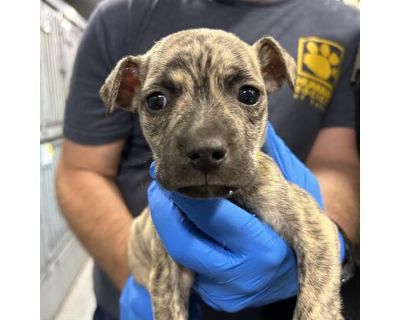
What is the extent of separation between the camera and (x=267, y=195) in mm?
1163

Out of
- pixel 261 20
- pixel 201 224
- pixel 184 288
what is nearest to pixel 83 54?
pixel 261 20

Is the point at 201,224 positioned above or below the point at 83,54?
below

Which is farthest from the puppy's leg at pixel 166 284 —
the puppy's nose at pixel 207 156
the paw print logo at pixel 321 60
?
the paw print logo at pixel 321 60

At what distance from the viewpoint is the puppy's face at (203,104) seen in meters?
0.83

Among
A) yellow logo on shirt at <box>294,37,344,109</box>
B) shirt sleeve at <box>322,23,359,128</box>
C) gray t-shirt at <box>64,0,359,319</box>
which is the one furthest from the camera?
shirt sleeve at <box>322,23,359,128</box>

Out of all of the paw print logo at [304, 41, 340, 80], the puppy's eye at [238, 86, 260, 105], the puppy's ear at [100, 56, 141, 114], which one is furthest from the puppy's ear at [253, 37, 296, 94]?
the puppy's ear at [100, 56, 141, 114]

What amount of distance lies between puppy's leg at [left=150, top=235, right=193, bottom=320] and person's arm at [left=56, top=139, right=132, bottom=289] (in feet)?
1.34

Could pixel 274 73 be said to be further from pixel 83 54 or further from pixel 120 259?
pixel 120 259

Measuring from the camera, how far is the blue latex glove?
1.14 meters

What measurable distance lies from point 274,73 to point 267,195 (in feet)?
1.22

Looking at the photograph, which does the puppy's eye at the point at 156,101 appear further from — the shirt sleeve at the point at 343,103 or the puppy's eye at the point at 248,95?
the shirt sleeve at the point at 343,103

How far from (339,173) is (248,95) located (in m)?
0.76

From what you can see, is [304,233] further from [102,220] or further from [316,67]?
[102,220]

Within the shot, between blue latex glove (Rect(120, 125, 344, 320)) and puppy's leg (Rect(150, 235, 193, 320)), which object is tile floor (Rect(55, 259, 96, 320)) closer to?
puppy's leg (Rect(150, 235, 193, 320))
